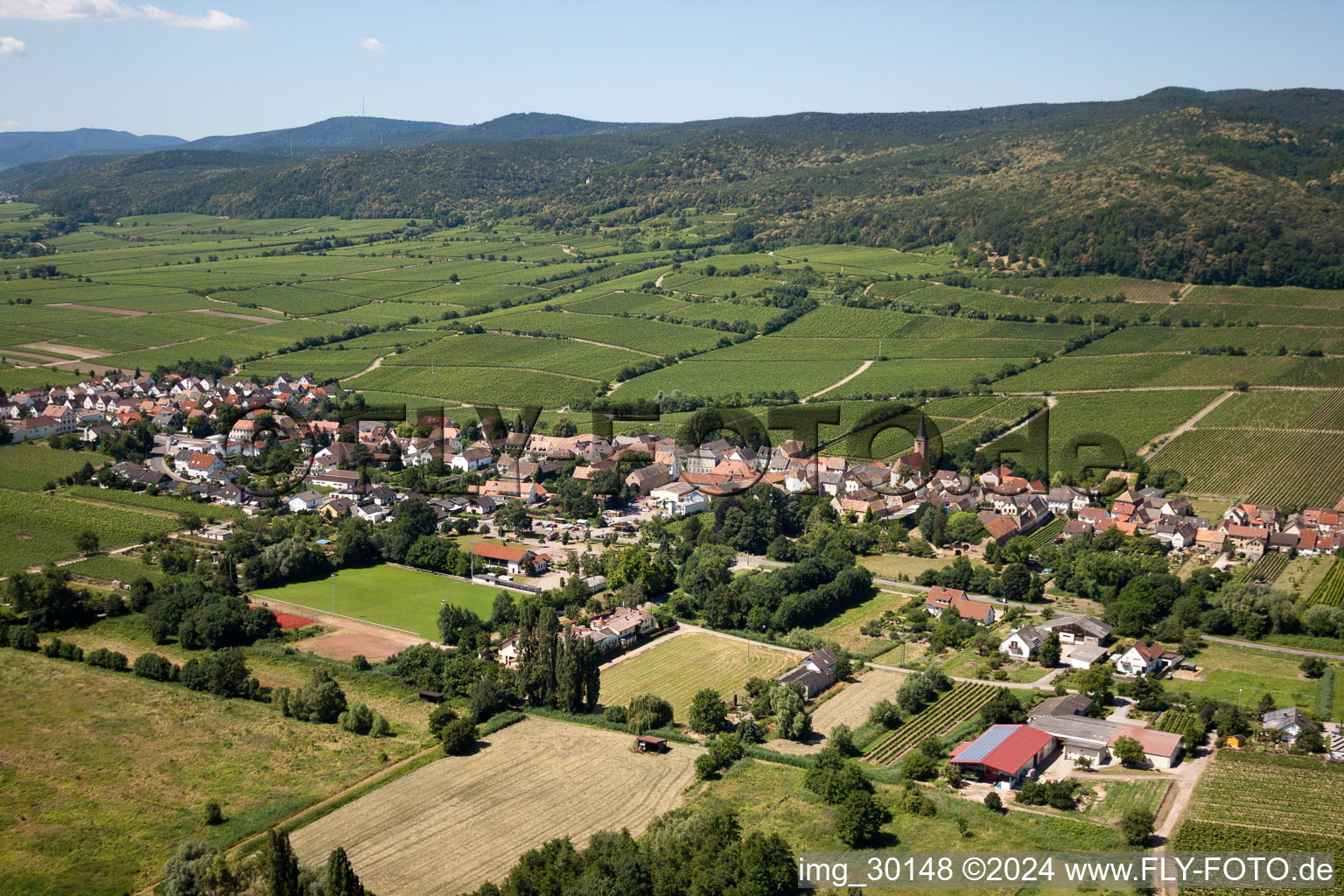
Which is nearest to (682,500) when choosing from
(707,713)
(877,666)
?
(877,666)

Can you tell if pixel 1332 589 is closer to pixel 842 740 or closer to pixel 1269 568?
pixel 1269 568

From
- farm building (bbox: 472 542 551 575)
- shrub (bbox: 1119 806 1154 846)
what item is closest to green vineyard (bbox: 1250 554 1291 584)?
shrub (bbox: 1119 806 1154 846)

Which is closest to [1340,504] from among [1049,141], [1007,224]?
[1007,224]

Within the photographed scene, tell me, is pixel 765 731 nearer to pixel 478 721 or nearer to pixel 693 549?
pixel 478 721

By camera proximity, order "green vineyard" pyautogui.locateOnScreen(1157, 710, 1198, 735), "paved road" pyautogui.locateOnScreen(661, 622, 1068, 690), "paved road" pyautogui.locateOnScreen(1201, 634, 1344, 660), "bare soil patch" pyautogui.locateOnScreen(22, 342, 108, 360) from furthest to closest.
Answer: "bare soil patch" pyautogui.locateOnScreen(22, 342, 108, 360) → "paved road" pyautogui.locateOnScreen(1201, 634, 1344, 660) → "paved road" pyautogui.locateOnScreen(661, 622, 1068, 690) → "green vineyard" pyautogui.locateOnScreen(1157, 710, 1198, 735)

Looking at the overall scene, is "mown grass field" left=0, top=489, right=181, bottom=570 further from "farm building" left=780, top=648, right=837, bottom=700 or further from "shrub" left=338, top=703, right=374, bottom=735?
"farm building" left=780, top=648, right=837, bottom=700

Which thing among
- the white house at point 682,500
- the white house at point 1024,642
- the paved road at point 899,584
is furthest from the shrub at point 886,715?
the white house at point 682,500

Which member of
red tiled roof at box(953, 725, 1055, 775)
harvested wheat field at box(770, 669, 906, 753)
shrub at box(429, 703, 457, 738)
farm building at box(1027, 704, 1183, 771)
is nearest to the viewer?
red tiled roof at box(953, 725, 1055, 775)

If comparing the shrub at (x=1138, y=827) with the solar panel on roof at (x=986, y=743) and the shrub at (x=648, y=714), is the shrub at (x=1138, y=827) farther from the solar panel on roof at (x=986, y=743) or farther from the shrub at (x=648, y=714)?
the shrub at (x=648, y=714)

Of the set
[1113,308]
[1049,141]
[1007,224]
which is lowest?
[1113,308]
